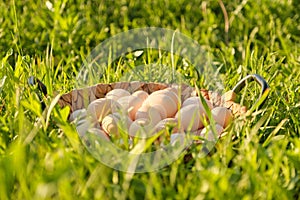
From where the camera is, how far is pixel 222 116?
172cm

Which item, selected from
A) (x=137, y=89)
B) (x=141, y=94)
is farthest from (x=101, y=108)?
(x=137, y=89)

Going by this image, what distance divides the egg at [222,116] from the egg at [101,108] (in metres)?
0.26

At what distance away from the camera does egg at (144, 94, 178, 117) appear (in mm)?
1786

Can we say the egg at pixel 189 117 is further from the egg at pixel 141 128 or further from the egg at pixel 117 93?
the egg at pixel 117 93

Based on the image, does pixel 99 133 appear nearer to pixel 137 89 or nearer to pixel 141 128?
pixel 141 128

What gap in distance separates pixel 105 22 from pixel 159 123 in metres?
1.55

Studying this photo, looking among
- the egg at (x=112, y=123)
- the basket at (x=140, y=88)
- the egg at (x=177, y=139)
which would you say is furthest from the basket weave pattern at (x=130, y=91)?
the egg at (x=177, y=139)

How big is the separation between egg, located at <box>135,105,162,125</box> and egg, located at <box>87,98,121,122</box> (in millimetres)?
59

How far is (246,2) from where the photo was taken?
317 centimetres

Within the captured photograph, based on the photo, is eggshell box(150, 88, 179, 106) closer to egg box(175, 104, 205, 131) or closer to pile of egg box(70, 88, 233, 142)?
pile of egg box(70, 88, 233, 142)

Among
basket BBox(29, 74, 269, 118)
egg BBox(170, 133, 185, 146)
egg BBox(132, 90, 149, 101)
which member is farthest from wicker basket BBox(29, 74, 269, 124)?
egg BBox(170, 133, 185, 146)

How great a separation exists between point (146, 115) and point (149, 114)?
0.02m

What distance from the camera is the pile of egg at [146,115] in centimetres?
158

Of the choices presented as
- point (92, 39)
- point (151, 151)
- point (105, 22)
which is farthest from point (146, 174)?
point (105, 22)
